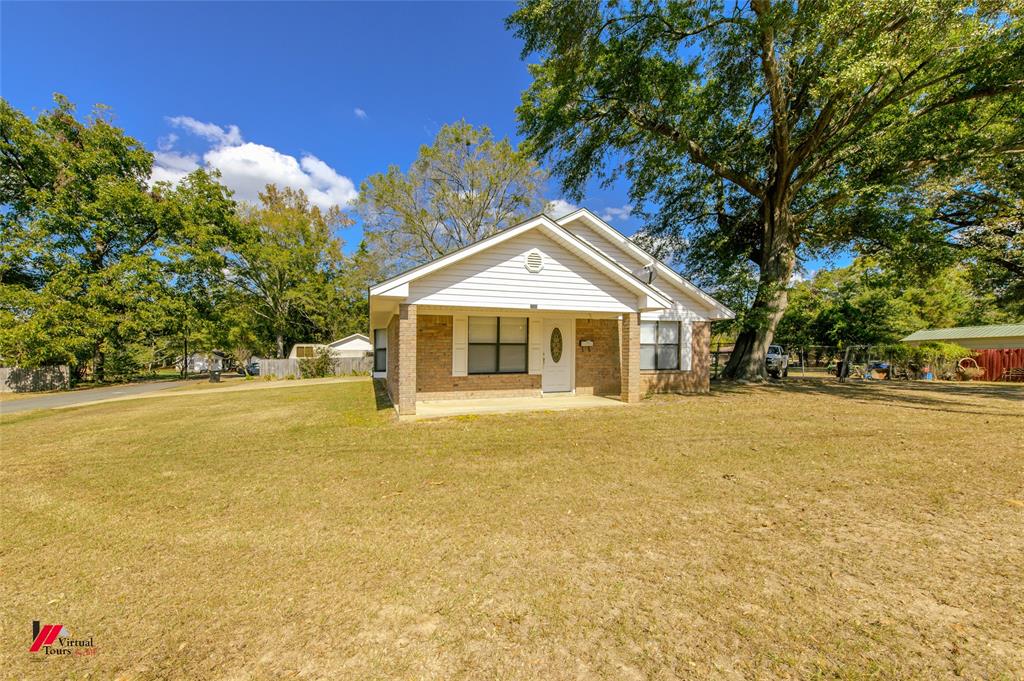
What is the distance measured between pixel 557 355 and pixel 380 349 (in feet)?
29.5

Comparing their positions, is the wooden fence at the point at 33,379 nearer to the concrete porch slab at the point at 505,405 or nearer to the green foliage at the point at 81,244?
the green foliage at the point at 81,244

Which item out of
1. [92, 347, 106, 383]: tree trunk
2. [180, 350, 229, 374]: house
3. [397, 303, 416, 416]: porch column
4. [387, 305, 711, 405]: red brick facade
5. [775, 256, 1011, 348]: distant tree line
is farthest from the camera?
[180, 350, 229, 374]: house

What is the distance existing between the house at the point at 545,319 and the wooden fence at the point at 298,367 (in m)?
14.9

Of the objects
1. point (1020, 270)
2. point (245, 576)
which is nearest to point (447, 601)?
point (245, 576)

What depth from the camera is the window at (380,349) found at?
16922 mm

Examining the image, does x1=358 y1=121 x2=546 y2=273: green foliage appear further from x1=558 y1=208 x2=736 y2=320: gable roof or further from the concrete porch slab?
the concrete porch slab

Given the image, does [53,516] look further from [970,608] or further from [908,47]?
[908,47]

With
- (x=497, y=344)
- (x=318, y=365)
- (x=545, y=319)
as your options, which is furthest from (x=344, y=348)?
(x=545, y=319)

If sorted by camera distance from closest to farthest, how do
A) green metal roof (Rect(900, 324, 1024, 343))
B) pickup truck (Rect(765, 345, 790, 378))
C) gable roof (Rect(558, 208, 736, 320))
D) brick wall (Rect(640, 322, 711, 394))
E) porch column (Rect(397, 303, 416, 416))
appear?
porch column (Rect(397, 303, 416, 416)) → brick wall (Rect(640, 322, 711, 394)) → gable roof (Rect(558, 208, 736, 320)) → pickup truck (Rect(765, 345, 790, 378)) → green metal roof (Rect(900, 324, 1024, 343))

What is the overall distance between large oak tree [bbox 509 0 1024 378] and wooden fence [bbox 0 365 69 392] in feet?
91.3


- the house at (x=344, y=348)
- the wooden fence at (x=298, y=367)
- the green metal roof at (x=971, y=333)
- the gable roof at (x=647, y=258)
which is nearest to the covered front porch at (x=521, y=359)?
the gable roof at (x=647, y=258)

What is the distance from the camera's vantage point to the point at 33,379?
811 inches

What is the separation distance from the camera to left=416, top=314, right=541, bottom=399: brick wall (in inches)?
420

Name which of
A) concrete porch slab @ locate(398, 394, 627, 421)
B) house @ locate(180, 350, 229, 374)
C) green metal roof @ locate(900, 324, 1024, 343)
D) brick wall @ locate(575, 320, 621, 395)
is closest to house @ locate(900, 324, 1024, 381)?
green metal roof @ locate(900, 324, 1024, 343)
